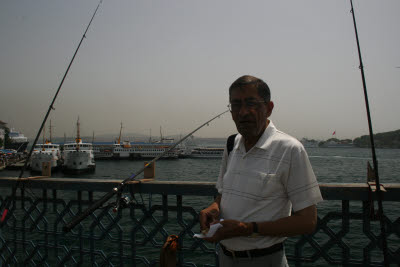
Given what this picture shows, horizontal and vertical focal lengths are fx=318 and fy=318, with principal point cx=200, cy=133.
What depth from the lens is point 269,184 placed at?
1735 millimetres

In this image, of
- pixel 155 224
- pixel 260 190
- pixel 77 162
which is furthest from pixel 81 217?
pixel 77 162

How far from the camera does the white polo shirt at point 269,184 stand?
5.60 feet

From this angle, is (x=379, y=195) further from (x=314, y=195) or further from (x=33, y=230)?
(x=33, y=230)

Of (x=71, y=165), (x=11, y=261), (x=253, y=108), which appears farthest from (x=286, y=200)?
(x=71, y=165)

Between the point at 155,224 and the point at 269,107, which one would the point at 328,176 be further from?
the point at 269,107

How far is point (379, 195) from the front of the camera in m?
2.37

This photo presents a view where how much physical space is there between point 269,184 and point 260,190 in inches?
2.4

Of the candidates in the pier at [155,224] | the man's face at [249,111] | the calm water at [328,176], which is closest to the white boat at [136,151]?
the calm water at [328,176]

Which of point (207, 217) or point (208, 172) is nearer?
point (207, 217)

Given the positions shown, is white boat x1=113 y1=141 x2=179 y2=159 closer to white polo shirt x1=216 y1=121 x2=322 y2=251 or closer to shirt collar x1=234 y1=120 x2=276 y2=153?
shirt collar x1=234 y1=120 x2=276 y2=153

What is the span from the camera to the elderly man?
169 cm

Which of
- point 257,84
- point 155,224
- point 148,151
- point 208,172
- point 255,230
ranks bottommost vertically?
point 208,172

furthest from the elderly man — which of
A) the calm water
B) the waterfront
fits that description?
the waterfront

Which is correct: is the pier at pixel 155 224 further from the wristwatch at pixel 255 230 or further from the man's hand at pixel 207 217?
the wristwatch at pixel 255 230
